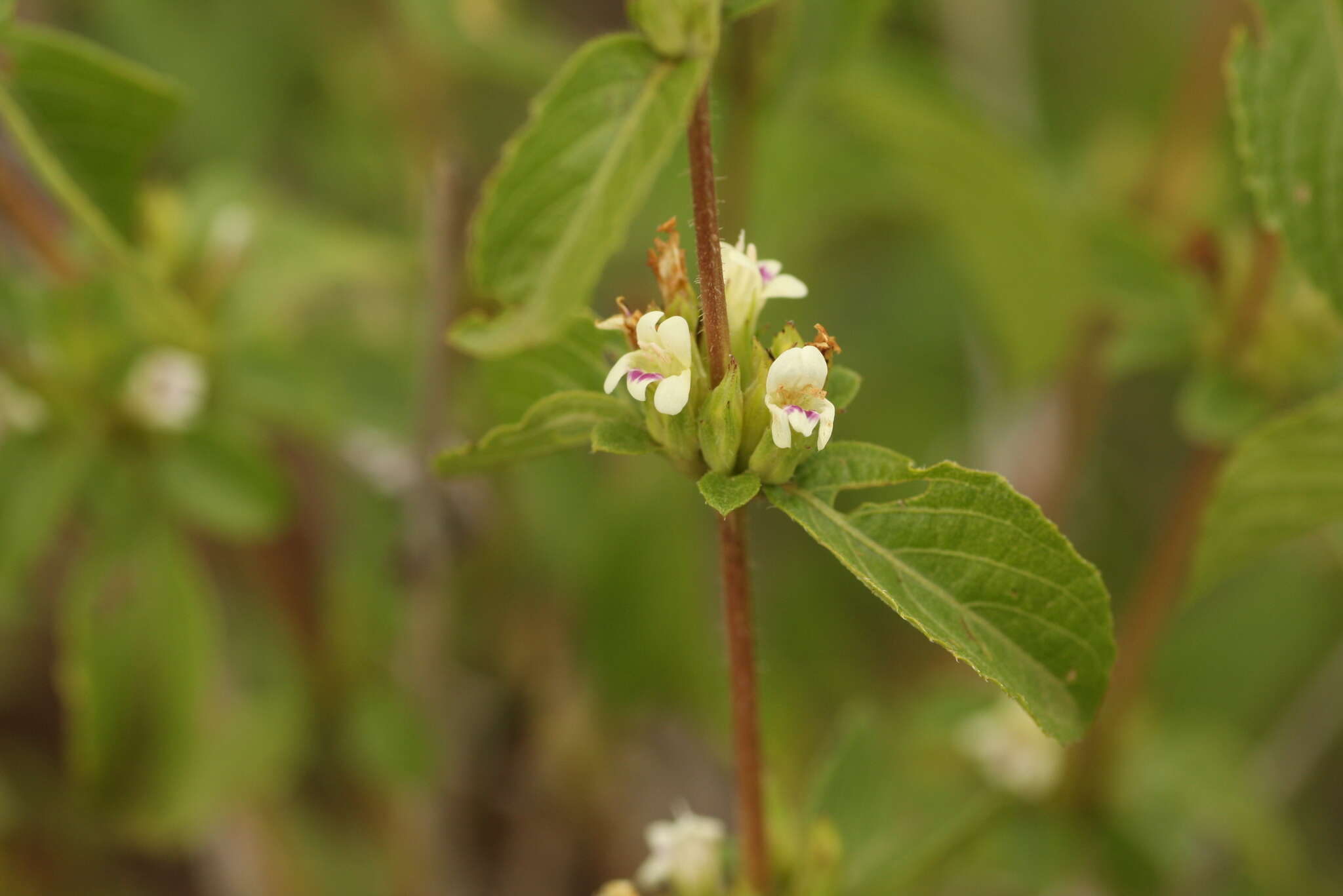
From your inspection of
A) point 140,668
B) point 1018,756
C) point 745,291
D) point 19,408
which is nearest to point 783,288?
point 745,291

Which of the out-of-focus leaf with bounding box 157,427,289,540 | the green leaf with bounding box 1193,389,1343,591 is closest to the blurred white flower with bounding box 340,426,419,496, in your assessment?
the out-of-focus leaf with bounding box 157,427,289,540

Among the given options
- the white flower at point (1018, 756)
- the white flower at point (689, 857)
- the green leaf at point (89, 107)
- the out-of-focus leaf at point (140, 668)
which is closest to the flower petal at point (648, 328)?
the white flower at point (689, 857)

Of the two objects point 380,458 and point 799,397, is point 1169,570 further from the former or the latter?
point 380,458

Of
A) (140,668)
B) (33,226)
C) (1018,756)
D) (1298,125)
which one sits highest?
(33,226)

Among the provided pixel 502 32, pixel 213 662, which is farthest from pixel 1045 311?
pixel 213 662

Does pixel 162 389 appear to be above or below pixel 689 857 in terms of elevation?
above

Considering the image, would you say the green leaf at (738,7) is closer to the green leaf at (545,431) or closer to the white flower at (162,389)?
the green leaf at (545,431)

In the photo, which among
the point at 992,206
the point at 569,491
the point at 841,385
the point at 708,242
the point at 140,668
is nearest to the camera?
the point at 708,242

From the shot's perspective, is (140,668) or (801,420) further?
(140,668)
